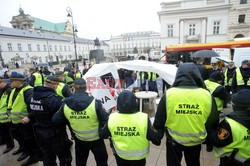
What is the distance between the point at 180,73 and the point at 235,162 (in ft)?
4.16

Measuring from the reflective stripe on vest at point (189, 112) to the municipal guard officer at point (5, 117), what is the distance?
13.2 feet

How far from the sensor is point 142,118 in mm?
1968

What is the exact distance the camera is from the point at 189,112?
6.37ft

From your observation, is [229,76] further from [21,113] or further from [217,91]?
[21,113]

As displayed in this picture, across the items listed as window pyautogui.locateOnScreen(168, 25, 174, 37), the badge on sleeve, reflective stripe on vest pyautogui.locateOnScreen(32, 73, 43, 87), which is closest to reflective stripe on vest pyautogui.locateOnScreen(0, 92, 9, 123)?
reflective stripe on vest pyautogui.locateOnScreen(32, 73, 43, 87)

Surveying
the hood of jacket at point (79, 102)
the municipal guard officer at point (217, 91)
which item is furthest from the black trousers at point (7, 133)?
the municipal guard officer at point (217, 91)

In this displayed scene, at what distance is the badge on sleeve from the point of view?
5.77 feet

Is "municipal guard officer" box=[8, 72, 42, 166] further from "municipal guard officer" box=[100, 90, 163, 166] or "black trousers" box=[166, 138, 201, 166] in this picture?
"black trousers" box=[166, 138, 201, 166]

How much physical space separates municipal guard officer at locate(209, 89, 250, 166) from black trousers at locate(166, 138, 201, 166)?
41 cm

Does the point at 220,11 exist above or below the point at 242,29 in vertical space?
above

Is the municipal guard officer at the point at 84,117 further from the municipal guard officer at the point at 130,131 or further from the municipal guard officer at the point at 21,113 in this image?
the municipal guard officer at the point at 21,113

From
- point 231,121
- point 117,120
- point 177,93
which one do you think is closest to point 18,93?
point 117,120

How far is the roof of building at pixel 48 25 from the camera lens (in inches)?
2760

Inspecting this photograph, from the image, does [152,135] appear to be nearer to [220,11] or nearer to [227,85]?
[227,85]
